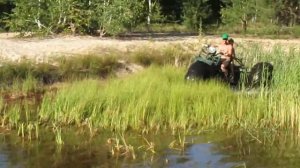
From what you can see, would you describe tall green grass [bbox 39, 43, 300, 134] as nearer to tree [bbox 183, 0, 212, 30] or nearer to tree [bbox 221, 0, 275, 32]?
tree [bbox 221, 0, 275, 32]

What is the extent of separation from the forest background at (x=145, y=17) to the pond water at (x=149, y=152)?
1250 cm

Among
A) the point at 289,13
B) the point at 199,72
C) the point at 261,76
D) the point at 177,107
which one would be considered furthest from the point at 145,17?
the point at 177,107

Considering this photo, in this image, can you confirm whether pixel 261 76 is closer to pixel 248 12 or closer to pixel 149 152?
pixel 149 152

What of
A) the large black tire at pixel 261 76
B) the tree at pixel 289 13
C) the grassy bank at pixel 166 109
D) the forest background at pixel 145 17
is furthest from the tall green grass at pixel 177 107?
the tree at pixel 289 13

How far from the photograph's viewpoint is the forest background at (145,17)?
1027 inches

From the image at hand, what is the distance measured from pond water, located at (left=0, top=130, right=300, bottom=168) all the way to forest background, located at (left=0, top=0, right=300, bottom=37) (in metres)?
12.5

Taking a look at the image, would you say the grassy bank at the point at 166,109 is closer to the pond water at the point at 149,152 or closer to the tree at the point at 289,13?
the pond water at the point at 149,152

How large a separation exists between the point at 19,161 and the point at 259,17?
110 ft

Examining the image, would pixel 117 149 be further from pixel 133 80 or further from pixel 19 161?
pixel 133 80

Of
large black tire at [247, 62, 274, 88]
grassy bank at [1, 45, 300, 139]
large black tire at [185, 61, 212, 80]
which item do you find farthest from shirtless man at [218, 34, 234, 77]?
grassy bank at [1, 45, 300, 139]

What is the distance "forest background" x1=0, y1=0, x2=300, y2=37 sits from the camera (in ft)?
85.6

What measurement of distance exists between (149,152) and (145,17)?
25723mm

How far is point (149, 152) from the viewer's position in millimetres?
9148

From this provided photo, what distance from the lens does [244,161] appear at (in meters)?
8.77
